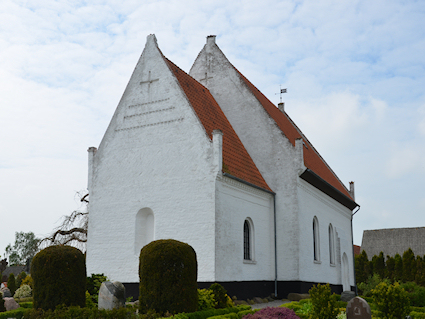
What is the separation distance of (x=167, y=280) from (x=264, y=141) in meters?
11.1

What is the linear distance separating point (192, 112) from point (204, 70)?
21.5ft

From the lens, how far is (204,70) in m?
23.6

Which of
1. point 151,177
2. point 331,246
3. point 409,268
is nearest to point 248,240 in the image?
point 151,177

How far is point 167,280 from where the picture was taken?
11570 millimetres

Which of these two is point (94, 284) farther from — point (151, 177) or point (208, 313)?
point (208, 313)

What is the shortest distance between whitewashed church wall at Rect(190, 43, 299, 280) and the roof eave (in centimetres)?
114

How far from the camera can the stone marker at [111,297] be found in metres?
12.3

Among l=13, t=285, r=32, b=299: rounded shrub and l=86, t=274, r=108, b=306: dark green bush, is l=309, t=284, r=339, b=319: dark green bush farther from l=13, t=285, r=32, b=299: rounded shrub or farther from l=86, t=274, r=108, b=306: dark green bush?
l=13, t=285, r=32, b=299: rounded shrub

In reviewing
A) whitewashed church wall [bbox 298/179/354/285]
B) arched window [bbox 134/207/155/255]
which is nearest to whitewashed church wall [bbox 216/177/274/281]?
whitewashed church wall [bbox 298/179/354/285]

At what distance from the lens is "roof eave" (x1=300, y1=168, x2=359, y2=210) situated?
69.4 ft

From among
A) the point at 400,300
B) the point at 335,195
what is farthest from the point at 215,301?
the point at 335,195

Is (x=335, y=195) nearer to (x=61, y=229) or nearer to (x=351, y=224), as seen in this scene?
(x=351, y=224)

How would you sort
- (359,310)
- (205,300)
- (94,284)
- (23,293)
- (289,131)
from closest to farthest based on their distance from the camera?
(359,310) < (205,300) < (94,284) < (23,293) < (289,131)

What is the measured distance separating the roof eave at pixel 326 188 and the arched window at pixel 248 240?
12.6 ft
